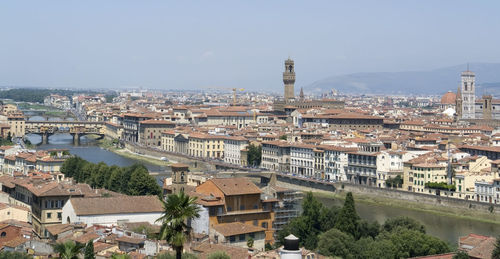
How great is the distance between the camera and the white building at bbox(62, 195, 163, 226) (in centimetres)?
2291

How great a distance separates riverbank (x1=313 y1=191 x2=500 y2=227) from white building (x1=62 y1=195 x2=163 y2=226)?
16.0 meters

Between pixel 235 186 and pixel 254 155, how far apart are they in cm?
3018

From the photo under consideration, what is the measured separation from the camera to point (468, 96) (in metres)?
88.6

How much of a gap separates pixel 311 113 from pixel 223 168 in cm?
2595

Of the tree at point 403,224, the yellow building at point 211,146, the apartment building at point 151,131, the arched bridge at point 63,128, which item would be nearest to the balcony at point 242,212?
the tree at point 403,224

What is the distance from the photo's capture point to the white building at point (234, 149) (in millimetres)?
57312

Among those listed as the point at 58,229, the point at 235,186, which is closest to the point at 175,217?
the point at 58,229

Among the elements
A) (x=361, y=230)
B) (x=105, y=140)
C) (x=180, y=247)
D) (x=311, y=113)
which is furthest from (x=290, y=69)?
(x=180, y=247)

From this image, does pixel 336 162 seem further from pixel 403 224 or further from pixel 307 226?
pixel 307 226

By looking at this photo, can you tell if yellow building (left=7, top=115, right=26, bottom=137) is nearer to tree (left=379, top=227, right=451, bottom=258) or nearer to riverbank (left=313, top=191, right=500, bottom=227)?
riverbank (left=313, top=191, right=500, bottom=227)

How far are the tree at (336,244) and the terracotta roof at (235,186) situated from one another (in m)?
3.02

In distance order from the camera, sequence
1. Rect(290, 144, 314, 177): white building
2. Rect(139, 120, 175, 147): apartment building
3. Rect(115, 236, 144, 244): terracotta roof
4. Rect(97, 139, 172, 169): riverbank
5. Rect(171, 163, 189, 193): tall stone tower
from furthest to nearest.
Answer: Rect(139, 120, 175, 147): apartment building → Rect(97, 139, 172, 169): riverbank → Rect(290, 144, 314, 177): white building → Rect(171, 163, 189, 193): tall stone tower → Rect(115, 236, 144, 244): terracotta roof

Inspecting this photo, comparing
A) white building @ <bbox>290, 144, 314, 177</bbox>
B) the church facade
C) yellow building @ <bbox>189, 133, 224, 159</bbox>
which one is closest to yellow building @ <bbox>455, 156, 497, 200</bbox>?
white building @ <bbox>290, 144, 314, 177</bbox>

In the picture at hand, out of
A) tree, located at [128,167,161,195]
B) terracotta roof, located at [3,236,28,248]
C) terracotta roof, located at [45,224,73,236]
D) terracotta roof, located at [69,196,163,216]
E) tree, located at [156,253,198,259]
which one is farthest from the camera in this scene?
tree, located at [128,167,161,195]
